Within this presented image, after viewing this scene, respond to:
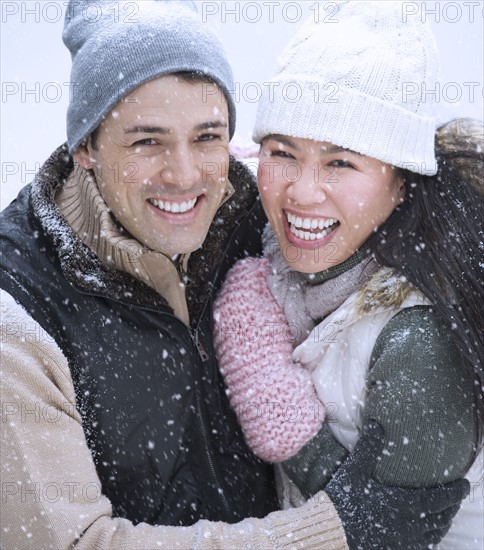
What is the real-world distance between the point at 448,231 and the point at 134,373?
977 millimetres

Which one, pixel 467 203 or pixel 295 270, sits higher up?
pixel 467 203

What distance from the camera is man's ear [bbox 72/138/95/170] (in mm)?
2281

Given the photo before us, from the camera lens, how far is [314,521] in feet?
6.77

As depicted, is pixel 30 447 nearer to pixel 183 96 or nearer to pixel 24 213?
pixel 24 213

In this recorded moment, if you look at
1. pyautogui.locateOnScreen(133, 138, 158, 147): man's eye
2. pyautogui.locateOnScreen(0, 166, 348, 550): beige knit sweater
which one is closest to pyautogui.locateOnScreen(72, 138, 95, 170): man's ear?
pyautogui.locateOnScreen(133, 138, 158, 147): man's eye

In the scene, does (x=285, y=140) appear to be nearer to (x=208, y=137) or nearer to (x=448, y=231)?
(x=208, y=137)

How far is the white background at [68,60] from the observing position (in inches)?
220

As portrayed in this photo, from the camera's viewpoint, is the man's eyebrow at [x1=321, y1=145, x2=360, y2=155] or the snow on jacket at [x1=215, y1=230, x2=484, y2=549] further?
the man's eyebrow at [x1=321, y1=145, x2=360, y2=155]

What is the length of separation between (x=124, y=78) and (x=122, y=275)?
53 centimetres

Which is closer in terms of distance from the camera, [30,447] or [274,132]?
[30,447]

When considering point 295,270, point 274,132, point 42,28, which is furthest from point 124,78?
point 42,28

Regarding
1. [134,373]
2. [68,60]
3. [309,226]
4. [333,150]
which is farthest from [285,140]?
[68,60]

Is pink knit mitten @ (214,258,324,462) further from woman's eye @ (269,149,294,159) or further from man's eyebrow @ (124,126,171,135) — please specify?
man's eyebrow @ (124,126,171,135)

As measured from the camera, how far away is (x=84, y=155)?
229 centimetres
